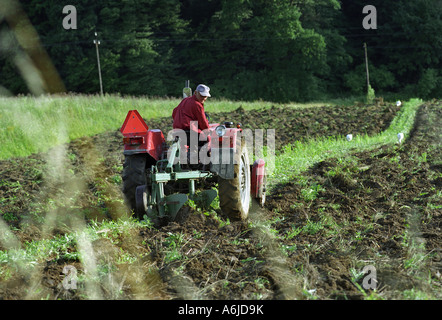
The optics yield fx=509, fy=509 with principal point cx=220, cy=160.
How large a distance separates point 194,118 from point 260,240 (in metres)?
1.83

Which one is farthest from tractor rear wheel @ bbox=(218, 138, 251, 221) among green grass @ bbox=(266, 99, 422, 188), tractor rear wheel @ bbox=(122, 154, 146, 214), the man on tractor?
green grass @ bbox=(266, 99, 422, 188)

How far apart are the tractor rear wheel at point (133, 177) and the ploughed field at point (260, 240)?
0.46 metres

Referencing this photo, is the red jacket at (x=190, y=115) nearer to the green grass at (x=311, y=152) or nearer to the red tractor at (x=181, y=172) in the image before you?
the red tractor at (x=181, y=172)

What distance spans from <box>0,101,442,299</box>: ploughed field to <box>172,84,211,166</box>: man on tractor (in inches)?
35.5

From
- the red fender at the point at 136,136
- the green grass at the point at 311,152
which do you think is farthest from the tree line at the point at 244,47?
the red fender at the point at 136,136

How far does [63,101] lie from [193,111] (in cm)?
1244

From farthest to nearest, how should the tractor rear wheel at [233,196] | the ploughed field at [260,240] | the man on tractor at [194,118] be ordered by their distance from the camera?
the man on tractor at [194,118] → the tractor rear wheel at [233,196] → the ploughed field at [260,240]

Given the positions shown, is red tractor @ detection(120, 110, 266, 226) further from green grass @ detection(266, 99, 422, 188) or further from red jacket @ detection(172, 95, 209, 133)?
green grass @ detection(266, 99, 422, 188)

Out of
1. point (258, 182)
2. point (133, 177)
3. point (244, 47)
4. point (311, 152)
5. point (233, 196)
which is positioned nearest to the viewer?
point (233, 196)

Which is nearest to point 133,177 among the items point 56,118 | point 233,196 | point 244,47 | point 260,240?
point 233,196

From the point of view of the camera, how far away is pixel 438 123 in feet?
50.4

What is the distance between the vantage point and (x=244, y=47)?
132 ft

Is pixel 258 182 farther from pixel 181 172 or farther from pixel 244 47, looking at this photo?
pixel 244 47

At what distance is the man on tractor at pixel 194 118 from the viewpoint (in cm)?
619
